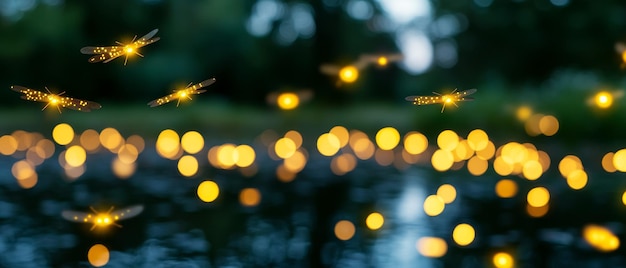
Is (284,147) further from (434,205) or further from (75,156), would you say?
(434,205)

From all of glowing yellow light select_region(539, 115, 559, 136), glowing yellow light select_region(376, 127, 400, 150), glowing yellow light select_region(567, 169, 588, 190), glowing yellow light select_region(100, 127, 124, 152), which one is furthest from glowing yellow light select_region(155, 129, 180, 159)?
glowing yellow light select_region(539, 115, 559, 136)

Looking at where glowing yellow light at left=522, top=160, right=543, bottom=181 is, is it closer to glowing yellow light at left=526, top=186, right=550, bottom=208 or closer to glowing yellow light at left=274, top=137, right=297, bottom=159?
glowing yellow light at left=526, top=186, right=550, bottom=208

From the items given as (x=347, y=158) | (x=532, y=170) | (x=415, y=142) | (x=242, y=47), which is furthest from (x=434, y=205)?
(x=242, y=47)

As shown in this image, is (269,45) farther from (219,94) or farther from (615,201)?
(615,201)

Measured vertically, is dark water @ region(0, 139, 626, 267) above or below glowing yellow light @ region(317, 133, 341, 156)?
below

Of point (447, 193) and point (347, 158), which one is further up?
point (347, 158)

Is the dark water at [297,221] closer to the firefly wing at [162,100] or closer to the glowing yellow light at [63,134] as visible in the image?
the firefly wing at [162,100]
